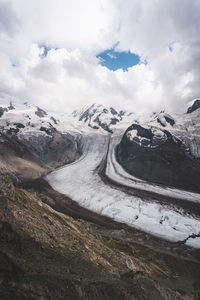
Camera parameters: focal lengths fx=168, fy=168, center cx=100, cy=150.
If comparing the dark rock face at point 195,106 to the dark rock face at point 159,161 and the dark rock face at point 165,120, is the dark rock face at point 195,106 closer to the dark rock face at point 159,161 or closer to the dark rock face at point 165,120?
the dark rock face at point 165,120

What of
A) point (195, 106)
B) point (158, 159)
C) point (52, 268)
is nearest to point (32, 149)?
point (158, 159)

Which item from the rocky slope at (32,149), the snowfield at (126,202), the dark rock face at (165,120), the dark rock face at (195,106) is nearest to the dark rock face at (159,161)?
the snowfield at (126,202)

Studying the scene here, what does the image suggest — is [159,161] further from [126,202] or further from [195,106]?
[195,106]

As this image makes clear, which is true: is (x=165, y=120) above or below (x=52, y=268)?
above

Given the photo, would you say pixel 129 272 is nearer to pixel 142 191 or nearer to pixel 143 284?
pixel 143 284

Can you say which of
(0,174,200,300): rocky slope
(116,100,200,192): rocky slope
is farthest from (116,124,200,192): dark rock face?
(0,174,200,300): rocky slope

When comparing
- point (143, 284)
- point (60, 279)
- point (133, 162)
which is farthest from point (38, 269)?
point (133, 162)
